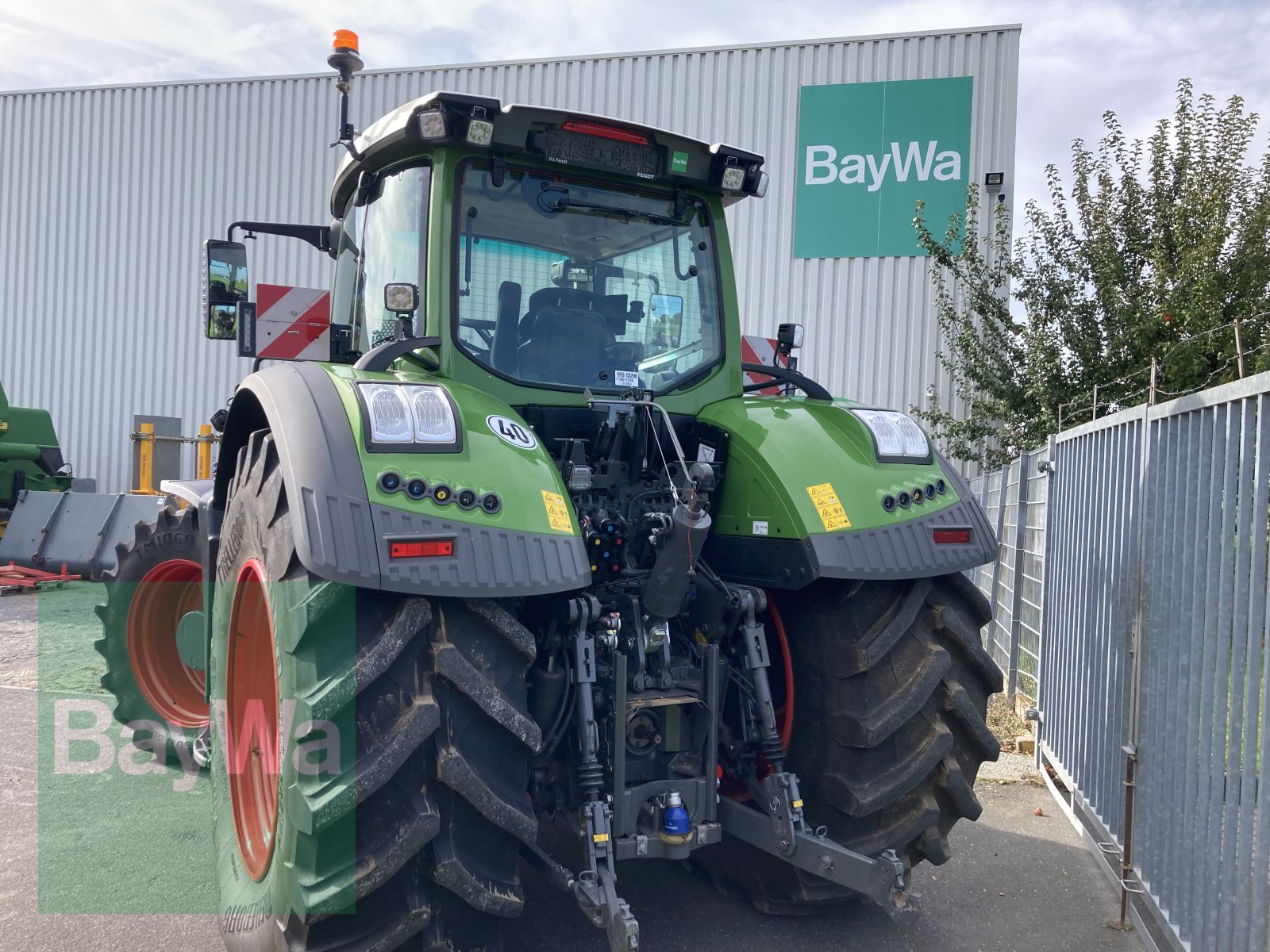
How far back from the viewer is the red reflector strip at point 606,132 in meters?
3.37

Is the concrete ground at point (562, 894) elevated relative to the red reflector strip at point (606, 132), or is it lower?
lower

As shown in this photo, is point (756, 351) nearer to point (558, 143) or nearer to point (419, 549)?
point (558, 143)

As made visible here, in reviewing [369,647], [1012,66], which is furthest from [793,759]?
[1012,66]

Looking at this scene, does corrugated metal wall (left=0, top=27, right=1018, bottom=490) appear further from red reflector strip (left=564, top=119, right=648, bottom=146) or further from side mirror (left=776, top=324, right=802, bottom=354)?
red reflector strip (left=564, top=119, right=648, bottom=146)

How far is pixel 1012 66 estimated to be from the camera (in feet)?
39.8

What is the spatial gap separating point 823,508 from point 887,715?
0.67 m

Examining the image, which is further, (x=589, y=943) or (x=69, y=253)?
(x=69, y=253)

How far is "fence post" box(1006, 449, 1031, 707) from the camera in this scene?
6543 mm

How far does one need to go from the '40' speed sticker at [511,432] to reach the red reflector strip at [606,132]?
3.67 feet

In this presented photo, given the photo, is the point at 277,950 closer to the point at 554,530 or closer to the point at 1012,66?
the point at 554,530

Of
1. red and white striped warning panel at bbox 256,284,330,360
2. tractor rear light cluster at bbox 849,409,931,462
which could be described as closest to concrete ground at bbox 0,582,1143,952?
tractor rear light cluster at bbox 849,409,931,462

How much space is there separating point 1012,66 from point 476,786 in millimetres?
12292

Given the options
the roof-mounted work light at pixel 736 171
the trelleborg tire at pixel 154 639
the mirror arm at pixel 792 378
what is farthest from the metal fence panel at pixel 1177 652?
the trelleborg tire at pixel 154 639

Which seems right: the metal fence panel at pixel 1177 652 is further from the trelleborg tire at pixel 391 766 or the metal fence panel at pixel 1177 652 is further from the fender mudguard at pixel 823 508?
the trelleborg tire at pixel 391 766
